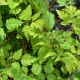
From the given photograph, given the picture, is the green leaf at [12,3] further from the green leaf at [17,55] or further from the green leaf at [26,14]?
the green leaf at [17,55]

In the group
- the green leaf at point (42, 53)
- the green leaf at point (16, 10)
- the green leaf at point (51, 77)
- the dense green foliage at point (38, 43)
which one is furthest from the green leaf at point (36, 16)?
the green leaf at point (51, 77)

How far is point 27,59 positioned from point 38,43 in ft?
0.40

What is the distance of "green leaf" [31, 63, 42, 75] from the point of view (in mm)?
1598

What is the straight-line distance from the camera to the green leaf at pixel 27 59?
5.19ft

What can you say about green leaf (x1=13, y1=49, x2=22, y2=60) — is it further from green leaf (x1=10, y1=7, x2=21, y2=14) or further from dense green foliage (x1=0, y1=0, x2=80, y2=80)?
green leaf (x1=10, y1=7, x2=21, y2=14)

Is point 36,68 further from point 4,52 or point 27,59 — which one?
point 4,52

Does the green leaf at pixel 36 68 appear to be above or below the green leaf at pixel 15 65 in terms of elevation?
below

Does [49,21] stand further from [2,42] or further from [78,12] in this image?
[2,42]

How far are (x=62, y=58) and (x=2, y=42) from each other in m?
0.43

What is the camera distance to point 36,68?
5.31ft

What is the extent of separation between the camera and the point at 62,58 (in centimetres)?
153

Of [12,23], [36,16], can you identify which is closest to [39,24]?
[36,16]

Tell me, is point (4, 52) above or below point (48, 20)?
below

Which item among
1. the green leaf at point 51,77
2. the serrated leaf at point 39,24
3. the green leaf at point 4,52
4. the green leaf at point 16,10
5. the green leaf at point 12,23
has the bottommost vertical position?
the green leaf at point 51,77
